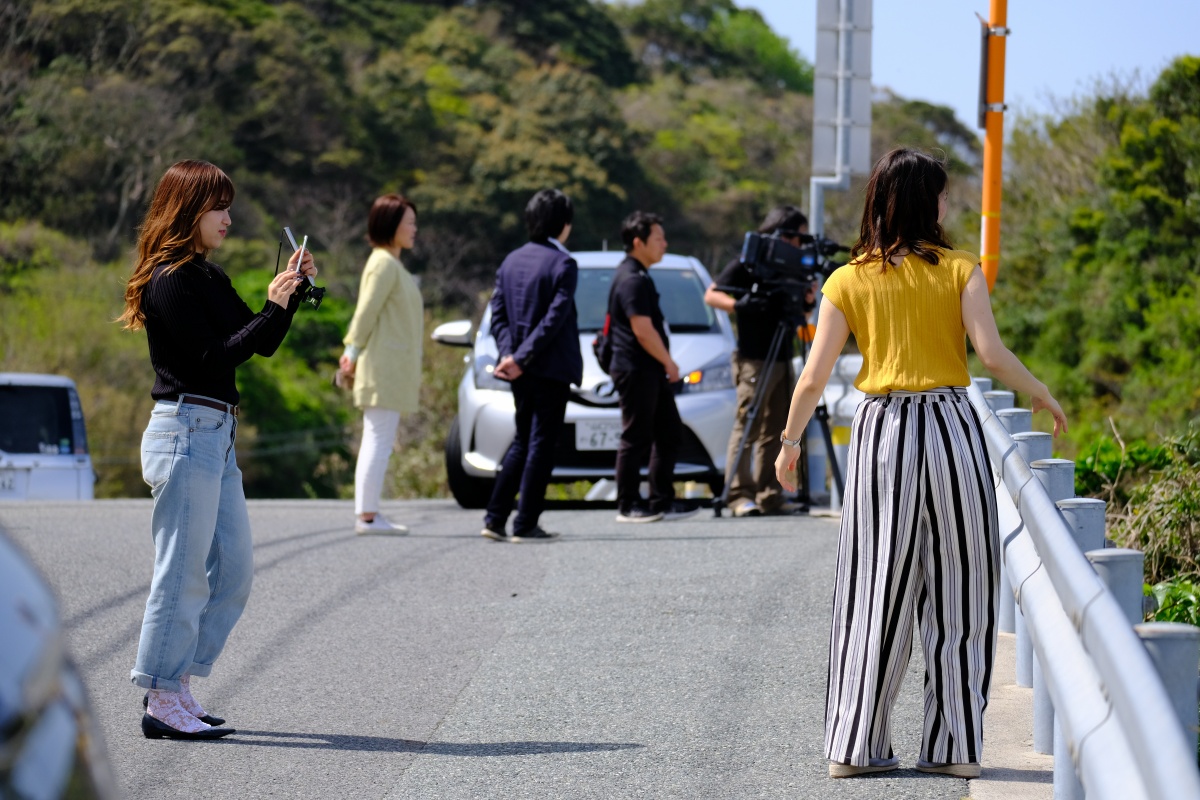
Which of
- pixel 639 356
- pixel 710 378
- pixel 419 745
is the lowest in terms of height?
pixel 419 745

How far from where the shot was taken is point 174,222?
473 cm

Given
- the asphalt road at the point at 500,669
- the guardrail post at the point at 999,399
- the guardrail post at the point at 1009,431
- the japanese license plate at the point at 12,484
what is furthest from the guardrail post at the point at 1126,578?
the japanese license plate at the point at 12,484

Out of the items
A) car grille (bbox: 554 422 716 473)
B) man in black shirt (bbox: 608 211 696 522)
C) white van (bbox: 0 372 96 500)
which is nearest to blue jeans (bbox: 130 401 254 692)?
man in black shirt (bbox: 608 211 696 522)

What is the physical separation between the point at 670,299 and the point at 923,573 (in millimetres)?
7072

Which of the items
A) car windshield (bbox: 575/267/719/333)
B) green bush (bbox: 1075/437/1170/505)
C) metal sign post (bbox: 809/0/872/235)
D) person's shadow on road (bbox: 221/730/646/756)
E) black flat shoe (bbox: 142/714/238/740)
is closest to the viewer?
person's shadow on road (bbox: 221/730/646/756)

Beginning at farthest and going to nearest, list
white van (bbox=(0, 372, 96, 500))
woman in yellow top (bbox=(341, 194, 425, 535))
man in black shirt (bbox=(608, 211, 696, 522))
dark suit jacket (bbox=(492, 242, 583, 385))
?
white van (bbox=(0, 372, 96, 500)) < man in black shirt (bbox=(608, 211, 696, 522)) < woman in yellow top (bbox=(341, 194, 425, 535)) < dark suit jacket (bbox=(492, 242, 583, 385))

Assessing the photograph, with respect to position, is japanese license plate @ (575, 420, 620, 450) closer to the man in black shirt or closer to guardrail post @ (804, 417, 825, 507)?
the man in black shirt

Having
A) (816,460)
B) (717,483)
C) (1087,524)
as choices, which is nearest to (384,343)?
(717,483)

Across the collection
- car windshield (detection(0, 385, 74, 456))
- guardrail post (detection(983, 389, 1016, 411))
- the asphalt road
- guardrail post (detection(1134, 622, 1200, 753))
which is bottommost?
car windshield (detection(0, 385, 74, 456))

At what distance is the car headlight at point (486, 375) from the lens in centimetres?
1016

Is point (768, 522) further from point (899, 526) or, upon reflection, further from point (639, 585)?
point (899, 526)

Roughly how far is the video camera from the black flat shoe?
16.4ft

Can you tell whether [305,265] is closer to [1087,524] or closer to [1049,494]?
[1049,494]

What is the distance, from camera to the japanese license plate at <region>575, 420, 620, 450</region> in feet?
32.7
